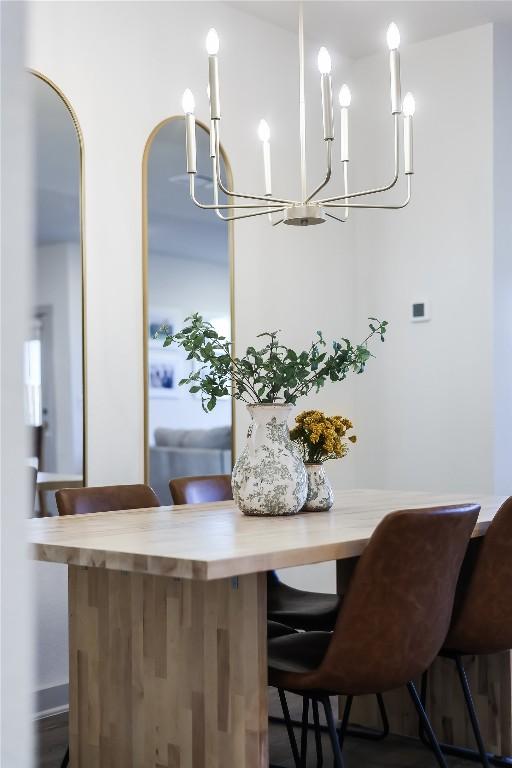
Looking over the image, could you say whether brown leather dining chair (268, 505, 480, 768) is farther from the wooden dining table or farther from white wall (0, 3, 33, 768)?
white wall (0, 3, 33, 768)

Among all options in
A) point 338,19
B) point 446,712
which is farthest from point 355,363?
point 338,19

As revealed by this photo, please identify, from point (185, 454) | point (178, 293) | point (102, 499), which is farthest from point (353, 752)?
point (178, 293)

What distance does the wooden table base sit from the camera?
197 cm

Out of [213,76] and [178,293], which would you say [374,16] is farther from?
[213,76]

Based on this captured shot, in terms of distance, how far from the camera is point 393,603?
1.97 meters

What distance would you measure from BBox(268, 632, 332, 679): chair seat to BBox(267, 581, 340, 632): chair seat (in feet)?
0.97

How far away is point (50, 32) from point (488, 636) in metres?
2.62

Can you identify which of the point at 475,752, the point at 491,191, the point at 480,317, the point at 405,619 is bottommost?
the point at 475,752

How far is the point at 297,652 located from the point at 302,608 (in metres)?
0.68

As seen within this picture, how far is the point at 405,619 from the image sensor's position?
2.00 m

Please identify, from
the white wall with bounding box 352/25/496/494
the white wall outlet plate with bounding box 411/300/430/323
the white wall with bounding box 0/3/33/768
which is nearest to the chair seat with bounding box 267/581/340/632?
the white wall with bounding box 352/25/496/494

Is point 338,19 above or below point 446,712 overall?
above

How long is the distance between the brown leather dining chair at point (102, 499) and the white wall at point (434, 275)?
1989 mm

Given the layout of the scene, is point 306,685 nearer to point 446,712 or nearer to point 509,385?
point 446,712
